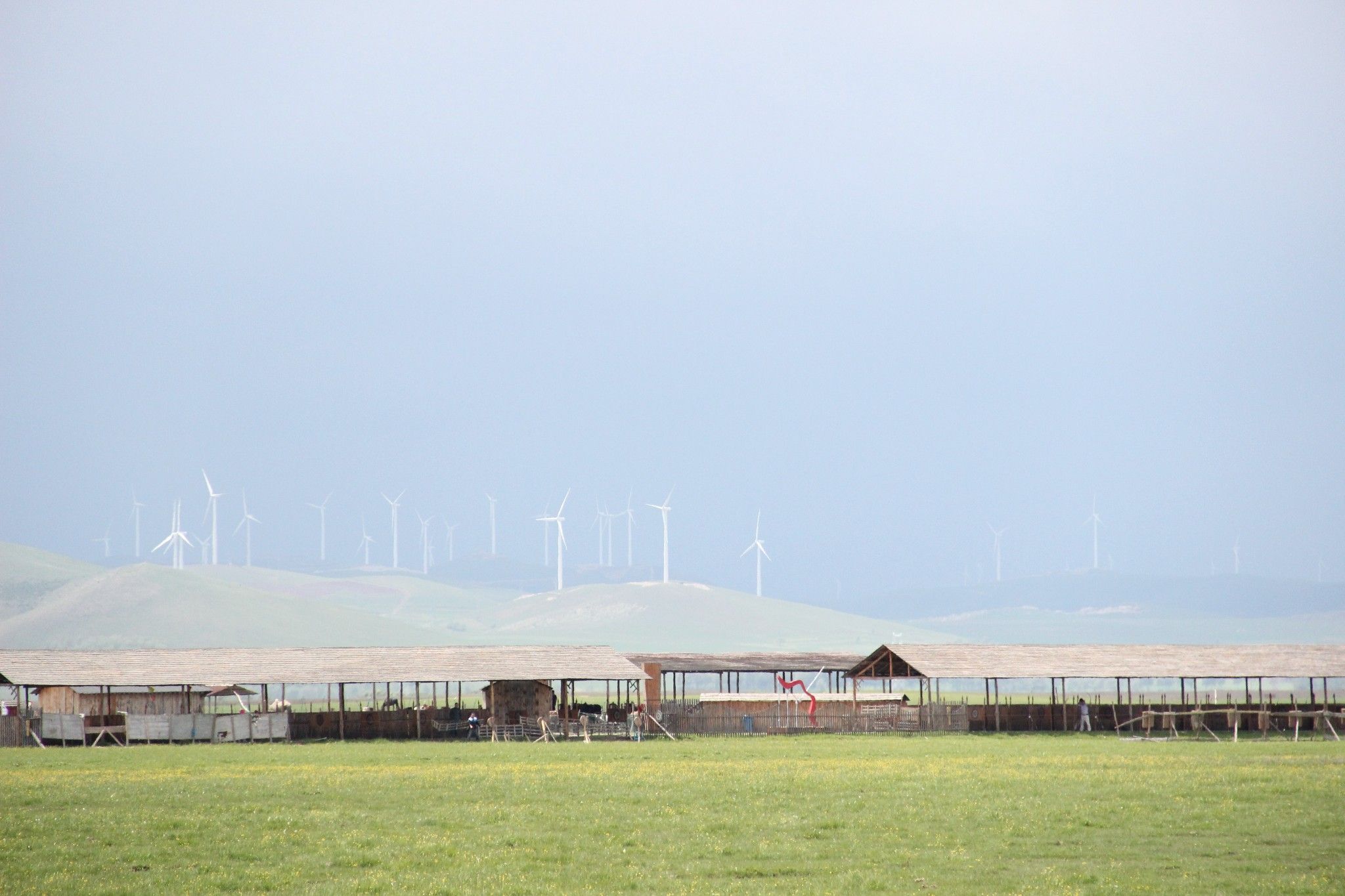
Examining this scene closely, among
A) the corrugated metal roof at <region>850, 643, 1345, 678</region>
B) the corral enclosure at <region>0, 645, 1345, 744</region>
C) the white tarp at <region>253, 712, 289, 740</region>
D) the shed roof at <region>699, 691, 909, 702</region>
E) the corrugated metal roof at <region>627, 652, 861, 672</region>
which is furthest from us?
the corrugated metal roof at <region>627, 652, 861, 672</region>

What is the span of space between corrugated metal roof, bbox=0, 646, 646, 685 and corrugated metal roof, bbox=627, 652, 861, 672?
6.99m

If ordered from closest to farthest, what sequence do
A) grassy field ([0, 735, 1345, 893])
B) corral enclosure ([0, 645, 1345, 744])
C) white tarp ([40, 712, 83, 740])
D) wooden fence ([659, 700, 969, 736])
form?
grassy field ([0, 735, 1345, 893]) → white tarp ([40, 712, 83, 740]) → corral enclosure ([0, 645, 1345, 744]) → wooden fence ([659, 700, 969, 736])

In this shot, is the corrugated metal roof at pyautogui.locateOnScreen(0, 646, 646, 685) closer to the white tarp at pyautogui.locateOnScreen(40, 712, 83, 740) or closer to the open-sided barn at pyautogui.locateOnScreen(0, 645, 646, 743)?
the open-sided barn at pyautogui.locateOnScreen(0, 645, 646, 743)

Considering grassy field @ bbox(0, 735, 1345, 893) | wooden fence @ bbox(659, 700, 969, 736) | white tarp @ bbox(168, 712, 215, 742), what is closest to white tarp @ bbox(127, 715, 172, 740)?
white tarp @ bbox(168, 712, 215, 742)

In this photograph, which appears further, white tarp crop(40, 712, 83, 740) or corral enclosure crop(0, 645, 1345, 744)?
corral enclosure crop(0, 645, 1345, 744)

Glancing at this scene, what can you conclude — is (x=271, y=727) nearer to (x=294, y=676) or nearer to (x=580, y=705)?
(x=294, y=676)

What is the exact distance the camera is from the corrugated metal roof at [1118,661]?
195 feet

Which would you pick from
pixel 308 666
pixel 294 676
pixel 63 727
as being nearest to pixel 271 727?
pixel 294 676

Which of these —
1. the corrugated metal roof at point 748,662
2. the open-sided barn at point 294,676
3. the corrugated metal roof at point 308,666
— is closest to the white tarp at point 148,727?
the open-sided barn at point 294,676

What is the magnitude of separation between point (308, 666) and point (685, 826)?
37.7 meters

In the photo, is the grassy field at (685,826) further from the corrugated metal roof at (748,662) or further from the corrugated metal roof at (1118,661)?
the corrugated metal roof at (748,662)

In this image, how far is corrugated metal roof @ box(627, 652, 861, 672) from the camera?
7100cm

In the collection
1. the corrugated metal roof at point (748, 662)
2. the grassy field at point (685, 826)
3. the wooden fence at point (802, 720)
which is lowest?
the wooden fence at point (802, 720)

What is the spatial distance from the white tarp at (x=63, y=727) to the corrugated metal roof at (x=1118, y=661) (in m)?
31.0
